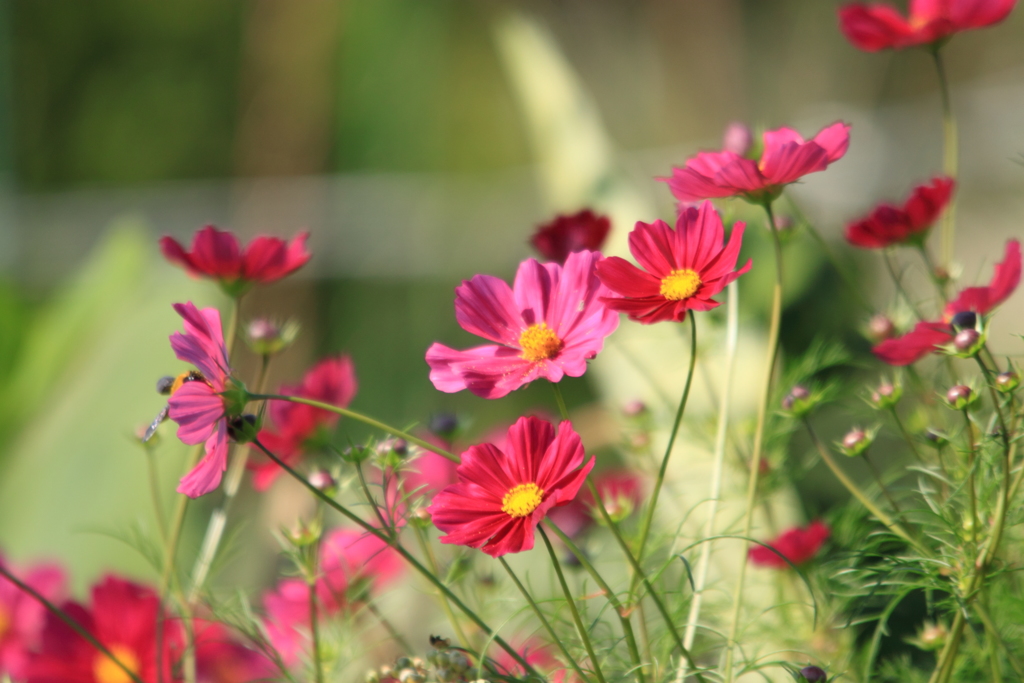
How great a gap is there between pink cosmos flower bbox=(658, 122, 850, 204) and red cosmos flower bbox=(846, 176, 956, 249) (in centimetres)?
6

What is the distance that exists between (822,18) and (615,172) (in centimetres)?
137

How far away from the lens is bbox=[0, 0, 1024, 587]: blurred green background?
1619 mm

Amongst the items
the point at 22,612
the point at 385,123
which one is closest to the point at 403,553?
the point at 22,612

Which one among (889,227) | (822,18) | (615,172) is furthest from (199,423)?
(822,18)

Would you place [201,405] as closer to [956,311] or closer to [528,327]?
[528,327]

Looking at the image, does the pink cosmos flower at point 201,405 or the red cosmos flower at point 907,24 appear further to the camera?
the red cosmos flower at point 907,24

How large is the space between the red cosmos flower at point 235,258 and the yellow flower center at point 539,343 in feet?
0.25

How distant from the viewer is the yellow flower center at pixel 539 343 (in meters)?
0.21

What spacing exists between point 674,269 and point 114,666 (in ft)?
0.70

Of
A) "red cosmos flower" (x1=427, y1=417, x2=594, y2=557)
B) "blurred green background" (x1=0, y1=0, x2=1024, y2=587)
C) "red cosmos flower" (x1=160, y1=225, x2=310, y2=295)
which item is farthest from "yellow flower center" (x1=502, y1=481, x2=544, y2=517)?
"blurred green background" (x1=0, y1=0, x2=1024, y2=587)

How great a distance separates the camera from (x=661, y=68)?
194 cm

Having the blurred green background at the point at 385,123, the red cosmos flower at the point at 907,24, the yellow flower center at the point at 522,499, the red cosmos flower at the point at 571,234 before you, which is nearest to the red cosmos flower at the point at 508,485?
the yellow flower center at the point at 522,499

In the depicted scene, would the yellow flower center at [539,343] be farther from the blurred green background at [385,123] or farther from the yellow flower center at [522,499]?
the blurred green background at [385,123]

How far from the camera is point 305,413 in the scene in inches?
10.8
